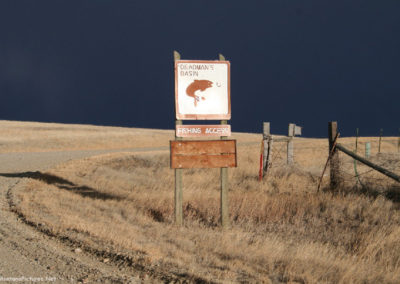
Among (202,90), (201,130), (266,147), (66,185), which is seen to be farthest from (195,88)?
(266,147)

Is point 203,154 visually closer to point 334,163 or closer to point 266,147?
point 334,163

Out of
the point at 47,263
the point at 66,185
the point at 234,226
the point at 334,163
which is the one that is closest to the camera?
the point at 47,263

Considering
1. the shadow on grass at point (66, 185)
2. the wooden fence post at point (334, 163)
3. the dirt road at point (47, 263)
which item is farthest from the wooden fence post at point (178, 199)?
the wooden fence post at point (334, 163)

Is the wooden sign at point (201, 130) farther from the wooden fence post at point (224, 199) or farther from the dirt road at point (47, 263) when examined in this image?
the dirt road at point (47, 263)

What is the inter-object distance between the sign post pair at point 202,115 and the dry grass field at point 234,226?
3.61 feet

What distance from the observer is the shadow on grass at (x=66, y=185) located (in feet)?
33.4

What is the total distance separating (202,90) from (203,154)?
49.6 inches

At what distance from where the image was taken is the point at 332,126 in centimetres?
1022

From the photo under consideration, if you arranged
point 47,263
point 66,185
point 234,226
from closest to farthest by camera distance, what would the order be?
point 47,263, point 234,226, point 66,185

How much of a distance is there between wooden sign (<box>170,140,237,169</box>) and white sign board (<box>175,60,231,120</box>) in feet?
1.69

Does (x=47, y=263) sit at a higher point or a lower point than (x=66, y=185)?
higher

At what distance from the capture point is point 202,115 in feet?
24.6

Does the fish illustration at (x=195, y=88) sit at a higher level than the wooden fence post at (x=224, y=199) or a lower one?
higher

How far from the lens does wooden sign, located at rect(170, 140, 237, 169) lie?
24.3 feet
